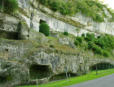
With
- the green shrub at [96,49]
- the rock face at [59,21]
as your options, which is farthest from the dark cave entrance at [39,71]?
the green shrub at [96,49]

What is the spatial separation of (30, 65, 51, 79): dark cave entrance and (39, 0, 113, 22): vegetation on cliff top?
15394mm

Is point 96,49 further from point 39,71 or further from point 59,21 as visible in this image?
point 39,71

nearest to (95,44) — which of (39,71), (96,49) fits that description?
(96,49)

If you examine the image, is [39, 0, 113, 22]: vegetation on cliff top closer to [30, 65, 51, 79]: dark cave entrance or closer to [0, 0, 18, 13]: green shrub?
[0, 0, 18, 13]: green shrub

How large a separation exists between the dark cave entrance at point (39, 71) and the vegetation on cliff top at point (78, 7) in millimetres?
15394

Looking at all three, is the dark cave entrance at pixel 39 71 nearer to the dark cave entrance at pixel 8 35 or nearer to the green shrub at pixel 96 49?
the dark cave entrance at pixel 8 35

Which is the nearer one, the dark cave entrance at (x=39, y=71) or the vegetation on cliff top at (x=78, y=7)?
the dark cave entrance at (x=39, y=71)

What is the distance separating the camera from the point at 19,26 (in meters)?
15.3

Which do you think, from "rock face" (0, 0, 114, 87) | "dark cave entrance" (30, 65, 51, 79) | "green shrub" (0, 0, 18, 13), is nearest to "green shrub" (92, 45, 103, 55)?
"rock face" (0, 0, 114, 87)

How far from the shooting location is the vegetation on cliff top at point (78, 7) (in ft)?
91.7

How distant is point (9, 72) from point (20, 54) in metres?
2.13

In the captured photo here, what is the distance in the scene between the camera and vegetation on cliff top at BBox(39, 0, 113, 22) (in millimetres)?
27953

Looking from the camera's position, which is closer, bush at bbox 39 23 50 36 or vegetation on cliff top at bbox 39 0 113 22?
bush at bbox 39 23 50 36

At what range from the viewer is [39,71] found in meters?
14.2
